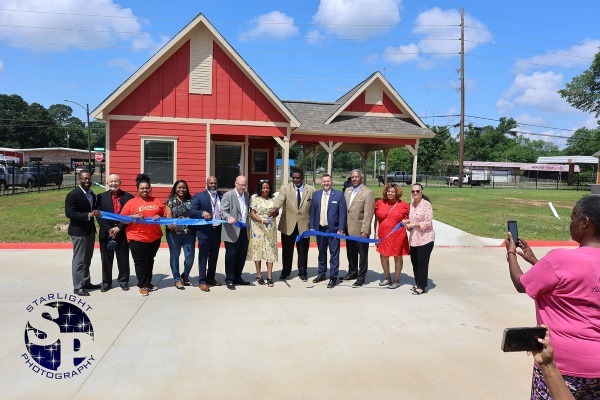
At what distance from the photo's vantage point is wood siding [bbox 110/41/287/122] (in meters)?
13.7

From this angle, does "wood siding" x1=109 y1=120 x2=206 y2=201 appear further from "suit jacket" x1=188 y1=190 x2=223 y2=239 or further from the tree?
the tree

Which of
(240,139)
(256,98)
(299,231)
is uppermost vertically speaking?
(256,98)

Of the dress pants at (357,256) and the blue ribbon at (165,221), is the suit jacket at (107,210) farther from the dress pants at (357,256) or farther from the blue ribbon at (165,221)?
the dress pants at (357,256)

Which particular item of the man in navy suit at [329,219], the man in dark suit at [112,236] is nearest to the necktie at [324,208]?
the man in navy suit at [329,219]

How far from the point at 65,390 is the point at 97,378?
11.0 inches

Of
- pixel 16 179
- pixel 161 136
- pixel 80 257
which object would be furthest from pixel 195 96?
pixel 16 179

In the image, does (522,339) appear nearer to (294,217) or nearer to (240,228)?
(240,228)

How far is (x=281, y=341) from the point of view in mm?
4918

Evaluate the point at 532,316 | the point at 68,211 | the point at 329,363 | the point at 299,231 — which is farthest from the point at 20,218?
the point at 532,316

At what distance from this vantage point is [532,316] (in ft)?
19.7

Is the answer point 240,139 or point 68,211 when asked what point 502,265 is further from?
point 240,139

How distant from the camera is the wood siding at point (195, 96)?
45.0 feet

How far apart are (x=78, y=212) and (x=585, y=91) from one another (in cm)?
5715

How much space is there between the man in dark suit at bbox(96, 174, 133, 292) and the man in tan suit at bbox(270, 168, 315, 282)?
7.83 feet
